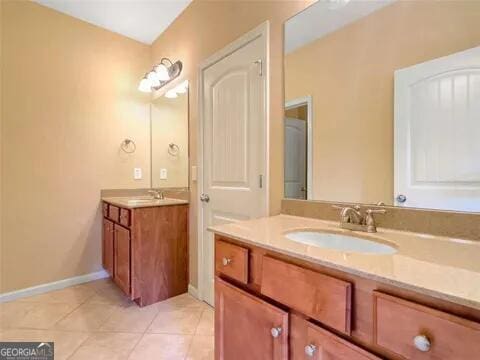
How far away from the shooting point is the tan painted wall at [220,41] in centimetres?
153

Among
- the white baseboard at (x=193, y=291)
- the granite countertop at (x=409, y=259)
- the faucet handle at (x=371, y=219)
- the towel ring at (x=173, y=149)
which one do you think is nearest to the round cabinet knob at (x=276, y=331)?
the granite countertop at (x=409, y=259)

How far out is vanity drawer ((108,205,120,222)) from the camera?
2283mm

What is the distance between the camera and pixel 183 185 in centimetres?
240

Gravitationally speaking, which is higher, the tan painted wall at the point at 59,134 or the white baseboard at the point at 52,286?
the tan painted wall at the point at 59,134

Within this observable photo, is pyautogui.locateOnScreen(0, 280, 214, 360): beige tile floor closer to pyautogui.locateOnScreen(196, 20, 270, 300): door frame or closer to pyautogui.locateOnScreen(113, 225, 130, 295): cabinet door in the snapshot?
pyautogui.locateOnScreen(113, 225, 130, 295): cabinet door

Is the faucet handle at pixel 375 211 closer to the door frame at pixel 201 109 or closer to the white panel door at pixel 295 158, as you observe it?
the white panel door at pixel 295 158

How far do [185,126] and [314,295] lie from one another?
1.94 metres

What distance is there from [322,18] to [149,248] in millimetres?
1945

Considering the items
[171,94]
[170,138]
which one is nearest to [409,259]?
[170,138]

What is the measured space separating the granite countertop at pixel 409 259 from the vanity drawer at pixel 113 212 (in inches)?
59.3

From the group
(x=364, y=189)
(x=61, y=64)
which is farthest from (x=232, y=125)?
(x=61, y=64)

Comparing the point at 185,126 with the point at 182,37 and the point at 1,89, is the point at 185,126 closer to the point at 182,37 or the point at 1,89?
the point at 182,37

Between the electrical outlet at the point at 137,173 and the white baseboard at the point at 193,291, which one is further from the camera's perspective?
the electrical outlet at the point at 137,173

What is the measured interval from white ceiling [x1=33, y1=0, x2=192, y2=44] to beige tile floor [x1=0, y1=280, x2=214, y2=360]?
2547mm
